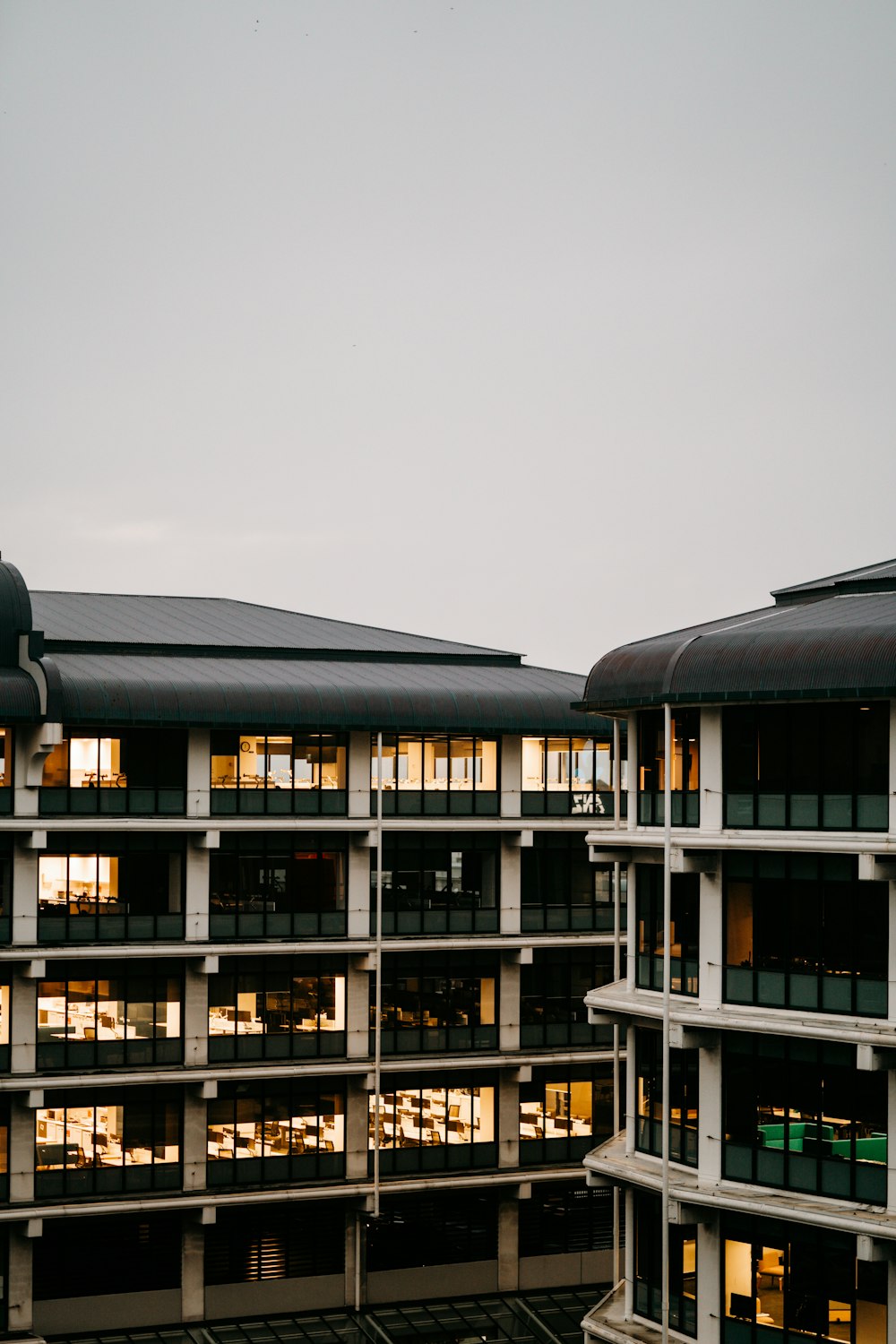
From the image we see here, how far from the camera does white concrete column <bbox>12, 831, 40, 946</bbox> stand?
49875mm

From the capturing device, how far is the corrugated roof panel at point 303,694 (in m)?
50.4

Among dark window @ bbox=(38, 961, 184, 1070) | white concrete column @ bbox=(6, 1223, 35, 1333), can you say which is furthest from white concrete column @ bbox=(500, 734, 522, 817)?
white concrete column @ bbox=(6, 1223, 35, 1333)

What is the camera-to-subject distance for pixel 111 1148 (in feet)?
166

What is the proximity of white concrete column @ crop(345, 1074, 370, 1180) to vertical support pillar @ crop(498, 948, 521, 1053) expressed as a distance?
5068mm

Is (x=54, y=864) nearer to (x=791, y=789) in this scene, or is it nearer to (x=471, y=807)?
(x=471, y=807)

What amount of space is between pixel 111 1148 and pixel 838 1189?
24.5m

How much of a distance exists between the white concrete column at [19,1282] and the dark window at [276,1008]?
7.73 m

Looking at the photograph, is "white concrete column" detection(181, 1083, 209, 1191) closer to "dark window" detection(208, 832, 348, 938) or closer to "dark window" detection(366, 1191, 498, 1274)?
"dark window" detection(208, 832, 348, 938)

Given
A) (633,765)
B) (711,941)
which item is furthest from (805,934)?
(633,765)

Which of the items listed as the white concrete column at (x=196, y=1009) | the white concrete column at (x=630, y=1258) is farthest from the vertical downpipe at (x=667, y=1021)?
the white concrete column at (x=196, y=1009)

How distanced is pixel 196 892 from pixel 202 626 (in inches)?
493

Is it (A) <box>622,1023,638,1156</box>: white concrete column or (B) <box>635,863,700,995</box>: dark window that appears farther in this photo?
(A) <box>622,1023,638,1156</box>: white concrete column

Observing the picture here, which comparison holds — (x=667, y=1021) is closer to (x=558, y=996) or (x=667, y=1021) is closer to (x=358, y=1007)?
(x=358, y=1007)

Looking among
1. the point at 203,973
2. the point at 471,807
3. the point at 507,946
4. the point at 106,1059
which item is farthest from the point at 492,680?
the point at 106,1059
